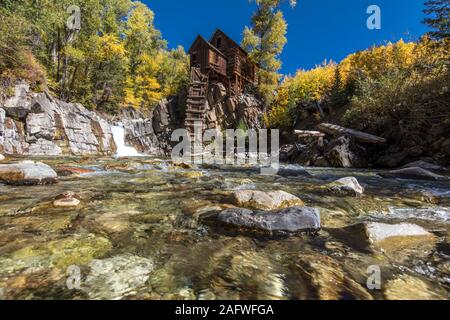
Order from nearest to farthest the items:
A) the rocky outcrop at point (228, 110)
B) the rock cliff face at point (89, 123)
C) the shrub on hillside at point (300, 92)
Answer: the rock cliff face at point (89, 123)
the shrub on hillside at point (300, 92)
the rocky outcrop at point (228, 110)

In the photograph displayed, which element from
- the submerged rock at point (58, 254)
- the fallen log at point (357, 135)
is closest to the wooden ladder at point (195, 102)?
the fallen log at point (357, 135)

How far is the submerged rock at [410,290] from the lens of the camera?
4.05 ft

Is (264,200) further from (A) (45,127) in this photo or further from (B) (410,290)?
(A) (45,127)

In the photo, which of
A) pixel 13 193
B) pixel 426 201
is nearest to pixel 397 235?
pixel 426 201


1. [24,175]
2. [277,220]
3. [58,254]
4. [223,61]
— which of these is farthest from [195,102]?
[58,254]

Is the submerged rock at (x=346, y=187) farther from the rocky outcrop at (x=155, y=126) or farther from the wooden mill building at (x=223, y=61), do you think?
the wooden mill building at (x=223, y=61)

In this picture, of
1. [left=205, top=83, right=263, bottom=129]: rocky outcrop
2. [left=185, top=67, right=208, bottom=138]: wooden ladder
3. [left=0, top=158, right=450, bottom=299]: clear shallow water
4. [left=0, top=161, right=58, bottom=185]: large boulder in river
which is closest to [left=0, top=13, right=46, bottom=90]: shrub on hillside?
[left=0, top=161, right=58, bottom=185]: large boulder in river

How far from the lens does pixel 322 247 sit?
1.87m

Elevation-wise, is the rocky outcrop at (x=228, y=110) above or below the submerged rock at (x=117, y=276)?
above

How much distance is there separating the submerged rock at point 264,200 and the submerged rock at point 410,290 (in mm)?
1533

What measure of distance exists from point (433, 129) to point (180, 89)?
24.6 m

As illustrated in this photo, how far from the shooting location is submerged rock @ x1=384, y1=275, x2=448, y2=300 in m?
1.24

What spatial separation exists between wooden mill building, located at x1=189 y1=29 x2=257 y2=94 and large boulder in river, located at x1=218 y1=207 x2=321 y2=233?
24567mm

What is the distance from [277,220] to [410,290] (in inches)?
42.4
